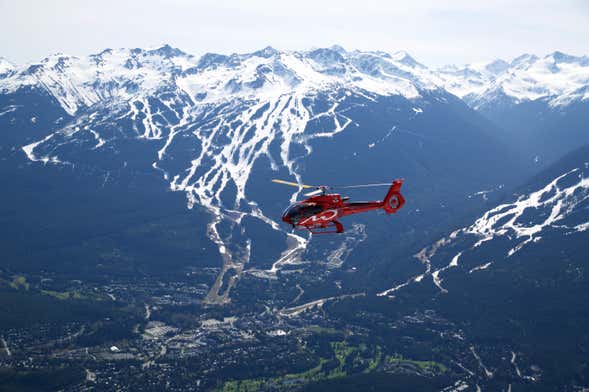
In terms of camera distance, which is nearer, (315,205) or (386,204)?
(315,205)

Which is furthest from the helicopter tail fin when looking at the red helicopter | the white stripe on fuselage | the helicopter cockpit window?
the helicopter cockpit window

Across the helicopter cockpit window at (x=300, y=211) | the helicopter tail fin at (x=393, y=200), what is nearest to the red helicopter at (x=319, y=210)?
the helicopter cockpit window at (x=300, y=211)

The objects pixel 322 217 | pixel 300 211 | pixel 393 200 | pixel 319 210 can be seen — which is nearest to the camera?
pixel 300 211

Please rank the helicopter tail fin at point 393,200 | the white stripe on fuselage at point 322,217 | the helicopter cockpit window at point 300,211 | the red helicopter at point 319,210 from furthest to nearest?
the helicopter tail fin at point 393,200 → the white stripe on fuselage at point 322,217 → the red helicopter at point 319,210 → the helicopter cockpit window at point 300,211

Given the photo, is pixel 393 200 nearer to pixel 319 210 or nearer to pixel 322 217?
pixel 322 217

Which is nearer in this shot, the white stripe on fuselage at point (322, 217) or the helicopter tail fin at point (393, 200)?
the white stripe on fuselage at point (322, 217)

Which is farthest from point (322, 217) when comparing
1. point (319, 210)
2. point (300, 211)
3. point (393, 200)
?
point (393, 200)

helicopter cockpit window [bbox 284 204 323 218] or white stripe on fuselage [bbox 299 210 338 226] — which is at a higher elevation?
helicopter cockpit window [bbox 284 204 323 218]

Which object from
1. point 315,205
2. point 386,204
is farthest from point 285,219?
point 386,204

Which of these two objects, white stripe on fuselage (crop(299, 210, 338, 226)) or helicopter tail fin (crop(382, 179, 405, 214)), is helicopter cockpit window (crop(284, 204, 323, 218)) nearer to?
white stripe on fuselage (crop(299, 210, 338, 226))

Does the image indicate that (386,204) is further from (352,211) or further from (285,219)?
(285,219)

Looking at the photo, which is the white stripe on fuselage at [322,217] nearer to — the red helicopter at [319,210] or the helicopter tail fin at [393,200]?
the red helicopter at [319,210]
